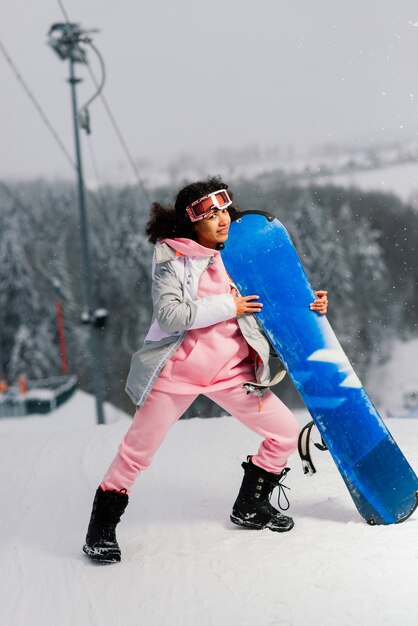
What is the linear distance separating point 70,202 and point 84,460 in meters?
6.88

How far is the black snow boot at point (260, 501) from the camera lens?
8.30ft

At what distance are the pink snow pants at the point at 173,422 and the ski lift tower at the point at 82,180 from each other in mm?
7302

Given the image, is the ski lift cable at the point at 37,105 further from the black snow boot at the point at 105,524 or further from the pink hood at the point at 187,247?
the black snow boot at the point at 105,524

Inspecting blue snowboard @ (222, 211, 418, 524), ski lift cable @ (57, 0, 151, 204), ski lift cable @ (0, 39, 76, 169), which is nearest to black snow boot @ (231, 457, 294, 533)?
blue snowboard @ (222, 211, 418, 524)

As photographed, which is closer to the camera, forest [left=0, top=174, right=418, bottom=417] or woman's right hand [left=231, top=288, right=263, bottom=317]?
woman's right hand [left=231, top=288, right=263, bottom=317]

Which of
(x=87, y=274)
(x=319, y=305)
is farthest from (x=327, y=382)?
(x=87, y=274)

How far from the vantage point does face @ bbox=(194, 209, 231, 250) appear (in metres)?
2.34

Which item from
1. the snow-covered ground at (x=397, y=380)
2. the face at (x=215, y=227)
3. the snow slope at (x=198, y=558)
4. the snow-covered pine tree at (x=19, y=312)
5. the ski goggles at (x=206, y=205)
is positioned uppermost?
the ski goggles at (x=206, y=205)

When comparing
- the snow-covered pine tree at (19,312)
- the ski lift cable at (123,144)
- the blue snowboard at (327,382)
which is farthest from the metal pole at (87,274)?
the blue snowboard at (327,382)

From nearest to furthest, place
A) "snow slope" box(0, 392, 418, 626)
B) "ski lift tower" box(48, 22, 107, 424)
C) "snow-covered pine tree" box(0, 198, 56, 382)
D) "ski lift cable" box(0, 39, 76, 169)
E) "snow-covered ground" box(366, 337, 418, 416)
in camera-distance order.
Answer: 1. "snow slope" box(0, 392, 418, 626)
2. "ski lift tower" box(48, 22, 107, 424)
3. "ski lift cable" box(0, 39, 76, 169)
4. "snow-covered ground" box(366, 337, 418, 416)
5. "snow-covered pine tree" box(0, 198, 56, 382)

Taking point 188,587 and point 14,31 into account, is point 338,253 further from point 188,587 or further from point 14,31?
point 188,587

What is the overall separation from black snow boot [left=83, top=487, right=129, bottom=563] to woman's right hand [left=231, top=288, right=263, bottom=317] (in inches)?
24.1

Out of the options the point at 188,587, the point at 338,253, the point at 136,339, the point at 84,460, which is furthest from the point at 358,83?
the point at 188,587

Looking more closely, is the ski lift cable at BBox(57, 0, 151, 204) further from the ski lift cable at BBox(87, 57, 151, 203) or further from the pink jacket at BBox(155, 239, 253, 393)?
the pink jacket at BBox(155, 239, 253, 393)
